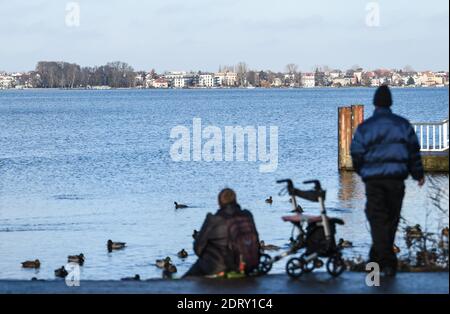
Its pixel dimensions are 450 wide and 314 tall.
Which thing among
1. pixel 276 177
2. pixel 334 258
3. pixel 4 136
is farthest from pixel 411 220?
pixel 4 136

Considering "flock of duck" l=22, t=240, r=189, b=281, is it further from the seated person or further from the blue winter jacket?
the blue winter jacket

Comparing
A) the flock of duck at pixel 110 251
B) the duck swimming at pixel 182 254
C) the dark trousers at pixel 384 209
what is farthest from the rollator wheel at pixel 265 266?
the duck swimming at pixel 182 254

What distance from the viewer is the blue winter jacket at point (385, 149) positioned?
14039mm

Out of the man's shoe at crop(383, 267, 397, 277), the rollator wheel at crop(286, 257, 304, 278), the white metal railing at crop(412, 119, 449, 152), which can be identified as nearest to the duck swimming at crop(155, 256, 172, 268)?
the rollator wheel at crop(286, 257, 304, 278)

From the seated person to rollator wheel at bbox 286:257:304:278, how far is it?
40cm

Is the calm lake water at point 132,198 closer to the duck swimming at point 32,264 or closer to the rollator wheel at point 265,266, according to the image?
the duck swimming at point 32,264

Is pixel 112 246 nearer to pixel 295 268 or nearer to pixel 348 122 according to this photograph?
pixel 295 268

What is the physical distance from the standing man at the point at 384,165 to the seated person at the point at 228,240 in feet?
4.88

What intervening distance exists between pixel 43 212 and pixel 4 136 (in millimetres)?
68054

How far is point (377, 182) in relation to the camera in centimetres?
1410

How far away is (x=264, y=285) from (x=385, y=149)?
214 cm

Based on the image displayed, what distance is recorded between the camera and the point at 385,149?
14055 mm

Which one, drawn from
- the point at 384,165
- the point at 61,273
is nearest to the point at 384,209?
the point at 384,165
